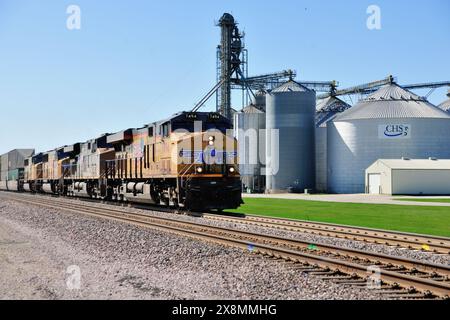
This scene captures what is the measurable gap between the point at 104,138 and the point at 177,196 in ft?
40.9

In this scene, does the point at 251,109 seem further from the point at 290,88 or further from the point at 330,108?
the point at 330,108

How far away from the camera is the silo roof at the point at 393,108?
55.3 metres

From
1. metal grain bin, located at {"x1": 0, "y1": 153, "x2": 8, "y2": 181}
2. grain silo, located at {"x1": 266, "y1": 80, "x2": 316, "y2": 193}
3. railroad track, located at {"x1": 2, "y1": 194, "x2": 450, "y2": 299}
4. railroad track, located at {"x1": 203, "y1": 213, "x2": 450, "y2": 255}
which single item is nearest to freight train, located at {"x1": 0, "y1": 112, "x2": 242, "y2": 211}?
railroad track, located at {"x1": 203, "y1": 213, "x2": 450, "y2": 255}

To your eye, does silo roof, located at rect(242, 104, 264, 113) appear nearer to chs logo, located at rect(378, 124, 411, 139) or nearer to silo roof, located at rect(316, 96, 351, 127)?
silo roof, located at rect(316, 96, 351, 127)

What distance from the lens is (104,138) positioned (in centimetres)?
3141

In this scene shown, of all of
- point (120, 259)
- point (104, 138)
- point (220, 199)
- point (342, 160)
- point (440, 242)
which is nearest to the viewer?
point (120, 259)

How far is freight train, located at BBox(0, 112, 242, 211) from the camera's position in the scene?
786 inches

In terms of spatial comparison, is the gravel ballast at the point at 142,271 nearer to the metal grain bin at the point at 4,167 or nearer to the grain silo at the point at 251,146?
the grain silo at the point at 251,146

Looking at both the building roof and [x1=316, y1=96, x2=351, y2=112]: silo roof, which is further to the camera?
[x1=316, y1=96, x2=351, y2=112]: silo roof

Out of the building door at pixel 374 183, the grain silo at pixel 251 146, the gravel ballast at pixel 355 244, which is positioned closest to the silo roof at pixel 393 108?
the building door at pixel 374 183

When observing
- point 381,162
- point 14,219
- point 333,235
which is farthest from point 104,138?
point 381,162

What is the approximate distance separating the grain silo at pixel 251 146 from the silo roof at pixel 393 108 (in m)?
10.9

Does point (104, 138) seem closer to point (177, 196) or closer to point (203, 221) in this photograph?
point (177, 196)

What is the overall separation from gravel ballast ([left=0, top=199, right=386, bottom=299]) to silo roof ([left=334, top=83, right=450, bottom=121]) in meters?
46.2
